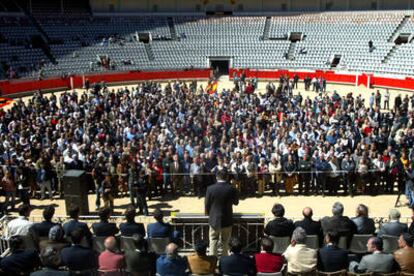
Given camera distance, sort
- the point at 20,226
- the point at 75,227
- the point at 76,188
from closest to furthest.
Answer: the point at 75,227
the point at 20,226
the point at 76,188

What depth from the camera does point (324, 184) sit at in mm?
17219

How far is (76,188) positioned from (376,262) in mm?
9060

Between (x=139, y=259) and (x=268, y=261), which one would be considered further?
(x=139, y=259)

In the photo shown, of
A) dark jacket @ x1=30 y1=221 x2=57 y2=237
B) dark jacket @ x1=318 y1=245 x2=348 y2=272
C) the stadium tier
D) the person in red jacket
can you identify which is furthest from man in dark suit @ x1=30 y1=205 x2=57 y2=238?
the stadium tier

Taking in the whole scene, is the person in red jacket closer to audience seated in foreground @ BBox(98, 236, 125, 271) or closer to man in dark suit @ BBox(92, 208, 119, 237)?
audience seated in foreground @ BBox(98, 236, 125, 271)

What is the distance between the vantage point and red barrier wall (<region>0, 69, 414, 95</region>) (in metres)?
39.2

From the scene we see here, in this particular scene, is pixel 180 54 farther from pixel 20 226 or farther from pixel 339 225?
pixel 339 225

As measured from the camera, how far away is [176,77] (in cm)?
4669

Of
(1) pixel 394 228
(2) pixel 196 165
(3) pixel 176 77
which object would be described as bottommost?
(1) pixel 394 228

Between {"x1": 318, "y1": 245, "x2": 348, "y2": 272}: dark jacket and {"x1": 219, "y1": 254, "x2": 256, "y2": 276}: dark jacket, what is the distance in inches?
52.6

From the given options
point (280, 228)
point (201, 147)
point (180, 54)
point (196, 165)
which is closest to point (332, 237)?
point (280, 228)

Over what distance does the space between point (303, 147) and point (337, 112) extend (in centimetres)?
620

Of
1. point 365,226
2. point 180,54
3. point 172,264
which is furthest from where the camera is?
point 180,54

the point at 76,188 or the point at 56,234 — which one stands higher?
the point at 76,188
